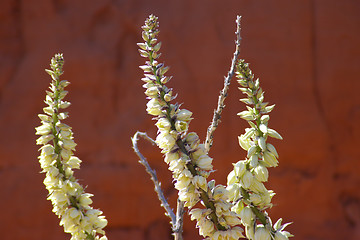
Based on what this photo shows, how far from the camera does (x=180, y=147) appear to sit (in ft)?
1.53

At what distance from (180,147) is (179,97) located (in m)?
1.84

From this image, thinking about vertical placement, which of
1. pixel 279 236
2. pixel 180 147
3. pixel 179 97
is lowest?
pixel 279 236

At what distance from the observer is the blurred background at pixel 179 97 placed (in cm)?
228

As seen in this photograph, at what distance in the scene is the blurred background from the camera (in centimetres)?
228

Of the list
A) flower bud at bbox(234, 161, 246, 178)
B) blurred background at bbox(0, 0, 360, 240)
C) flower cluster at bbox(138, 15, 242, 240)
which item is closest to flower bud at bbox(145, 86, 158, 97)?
flower cluster at bbox(138, 15, 242, 240)

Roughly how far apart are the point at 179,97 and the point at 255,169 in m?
1.80

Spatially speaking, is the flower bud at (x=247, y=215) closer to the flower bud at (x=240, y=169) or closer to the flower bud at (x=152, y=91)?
the flower bud at (x=240, y=169)

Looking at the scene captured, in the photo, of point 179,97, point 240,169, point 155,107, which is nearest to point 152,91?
point 155,107

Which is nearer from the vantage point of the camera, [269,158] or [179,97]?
[269,158]

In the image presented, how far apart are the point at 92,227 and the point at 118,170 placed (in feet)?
5.66

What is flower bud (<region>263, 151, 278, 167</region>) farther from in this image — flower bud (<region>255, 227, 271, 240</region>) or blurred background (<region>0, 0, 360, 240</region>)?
blurred background (<region>0, 0, 360, 240</region>)

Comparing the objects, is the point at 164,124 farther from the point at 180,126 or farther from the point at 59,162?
the point at 59,162

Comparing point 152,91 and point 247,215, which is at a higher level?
point 152,91

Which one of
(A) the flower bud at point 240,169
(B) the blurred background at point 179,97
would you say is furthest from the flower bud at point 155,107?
(B) the blurred background at point 179,97
